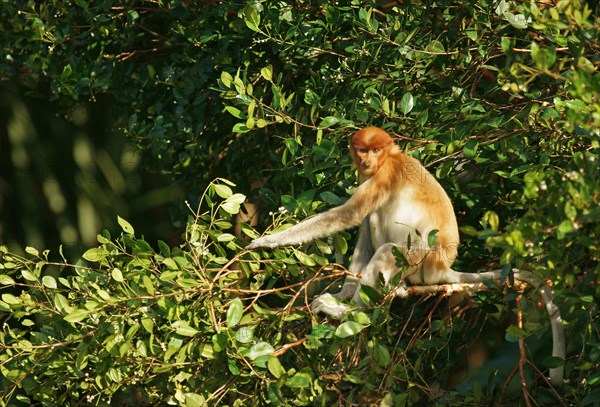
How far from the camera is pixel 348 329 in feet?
10.2

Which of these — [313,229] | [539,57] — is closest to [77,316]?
Result: [313,229]

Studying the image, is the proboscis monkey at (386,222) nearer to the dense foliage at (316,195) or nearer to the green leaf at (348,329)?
the dense foliage at (316,195)

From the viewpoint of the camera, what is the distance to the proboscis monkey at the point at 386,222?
3.88 meters

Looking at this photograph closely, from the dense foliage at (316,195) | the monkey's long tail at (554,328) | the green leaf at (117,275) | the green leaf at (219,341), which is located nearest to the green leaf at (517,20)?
the dense foliage at (316,195)

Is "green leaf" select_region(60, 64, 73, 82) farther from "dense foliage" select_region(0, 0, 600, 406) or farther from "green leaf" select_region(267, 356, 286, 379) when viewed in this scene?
"green leaf" select_region(267, 356, 286, 379)

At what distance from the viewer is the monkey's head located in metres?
4.03

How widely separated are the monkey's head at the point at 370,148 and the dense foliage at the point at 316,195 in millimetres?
69

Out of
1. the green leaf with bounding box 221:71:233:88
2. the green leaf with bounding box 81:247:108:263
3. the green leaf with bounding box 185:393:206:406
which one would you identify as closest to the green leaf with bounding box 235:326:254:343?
the green leaf with bounding box 185:393:206:406

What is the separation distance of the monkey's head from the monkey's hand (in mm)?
593

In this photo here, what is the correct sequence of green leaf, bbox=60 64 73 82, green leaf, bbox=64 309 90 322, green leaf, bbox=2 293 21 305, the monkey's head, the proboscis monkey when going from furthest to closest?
green leaf, bbox=60 64 73 82
the monkey's head
the proboscis monkey
green leaf, bbox=2 293 21 305
green leaf, bbox=64 309 90 322

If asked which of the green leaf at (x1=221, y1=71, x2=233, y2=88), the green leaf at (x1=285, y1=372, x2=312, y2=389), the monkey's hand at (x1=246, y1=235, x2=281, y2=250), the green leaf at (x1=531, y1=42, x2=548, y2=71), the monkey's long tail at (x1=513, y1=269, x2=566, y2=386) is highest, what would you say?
the green leaf at (x1=531, y1=42, x2=548, y2=71)

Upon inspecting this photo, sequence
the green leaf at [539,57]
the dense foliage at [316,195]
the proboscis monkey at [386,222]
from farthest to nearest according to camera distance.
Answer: the proboscis monkey at [386,222], the dense foliage at [316,195], the green leaf at [539,57]

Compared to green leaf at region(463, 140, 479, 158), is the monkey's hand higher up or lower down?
→ lower down

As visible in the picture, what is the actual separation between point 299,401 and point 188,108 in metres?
2.18
